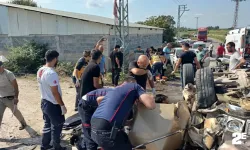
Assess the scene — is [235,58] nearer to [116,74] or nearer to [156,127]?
[156,127]

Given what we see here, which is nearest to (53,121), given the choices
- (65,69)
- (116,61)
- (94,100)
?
(94,100)

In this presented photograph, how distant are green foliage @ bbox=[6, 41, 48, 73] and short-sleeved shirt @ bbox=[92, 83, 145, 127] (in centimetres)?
1111

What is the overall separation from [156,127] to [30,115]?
13.6 feet

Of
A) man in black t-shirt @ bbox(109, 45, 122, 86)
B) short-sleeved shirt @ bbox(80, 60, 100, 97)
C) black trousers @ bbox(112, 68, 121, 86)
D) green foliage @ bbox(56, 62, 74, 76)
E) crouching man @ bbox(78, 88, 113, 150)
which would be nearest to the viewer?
crouching man @ bbox(78, 88, 113, 150)

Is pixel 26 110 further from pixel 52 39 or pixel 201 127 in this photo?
pixel 52 39

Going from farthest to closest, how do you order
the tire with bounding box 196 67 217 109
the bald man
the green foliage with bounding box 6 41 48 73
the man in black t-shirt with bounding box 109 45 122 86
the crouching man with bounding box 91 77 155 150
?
the green foliage with bounding box 6 41 48 73
the man in black t-shirt with bounding box 109 45 122 86
the bald man
the tire with bounding box 196 67 217 109
the crouching man with bounding box 91 77 155 150

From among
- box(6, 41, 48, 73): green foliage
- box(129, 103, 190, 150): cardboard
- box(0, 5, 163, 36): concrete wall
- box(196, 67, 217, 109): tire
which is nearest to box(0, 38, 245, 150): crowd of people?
box(129, 103, 190, 150): cardboard

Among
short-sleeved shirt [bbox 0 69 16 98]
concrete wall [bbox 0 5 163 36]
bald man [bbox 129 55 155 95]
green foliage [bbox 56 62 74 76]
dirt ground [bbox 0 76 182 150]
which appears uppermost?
concrete wall [bbox 0 5 163 36]

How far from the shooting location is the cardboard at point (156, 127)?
3309mm

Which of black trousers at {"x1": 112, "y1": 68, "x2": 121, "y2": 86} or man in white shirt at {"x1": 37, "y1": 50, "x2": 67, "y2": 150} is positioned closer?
man in white shirt at {"x1": 37, "y1": 50, "x2": 67, "y2": 150}

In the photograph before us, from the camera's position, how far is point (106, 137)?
9.19 ft

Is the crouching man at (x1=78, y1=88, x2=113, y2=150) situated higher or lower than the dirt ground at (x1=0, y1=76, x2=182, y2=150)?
higher

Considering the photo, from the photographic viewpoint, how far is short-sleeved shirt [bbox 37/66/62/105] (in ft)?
12.8

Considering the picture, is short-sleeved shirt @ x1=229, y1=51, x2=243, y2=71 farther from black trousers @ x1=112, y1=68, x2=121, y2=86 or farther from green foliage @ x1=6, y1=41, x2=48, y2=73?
green foliage @ x1=6, y1=41, x2=48, y2=73
